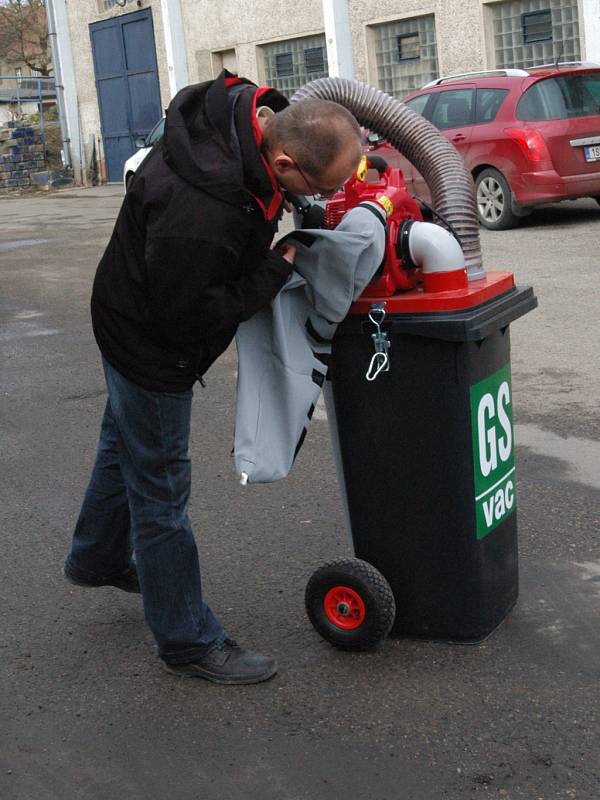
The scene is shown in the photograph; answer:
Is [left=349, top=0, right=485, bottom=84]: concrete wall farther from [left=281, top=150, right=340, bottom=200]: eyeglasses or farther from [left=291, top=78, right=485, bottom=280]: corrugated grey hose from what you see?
[left=281, top=150, right=340, bottom=200]: eyeglasses

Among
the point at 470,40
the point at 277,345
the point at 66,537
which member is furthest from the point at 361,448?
the point at 470,40

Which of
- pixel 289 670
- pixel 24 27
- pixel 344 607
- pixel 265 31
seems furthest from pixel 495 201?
pixel 24 27

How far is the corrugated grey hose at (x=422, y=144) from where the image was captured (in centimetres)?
354

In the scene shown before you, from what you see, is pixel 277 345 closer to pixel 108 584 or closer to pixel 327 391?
pixel 327 391

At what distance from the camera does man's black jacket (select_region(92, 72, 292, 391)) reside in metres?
2.83

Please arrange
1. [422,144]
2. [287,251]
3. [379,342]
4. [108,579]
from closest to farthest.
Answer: [287,251] < [379,342] < [422,144] < [108,579]

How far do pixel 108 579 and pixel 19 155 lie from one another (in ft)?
90.2

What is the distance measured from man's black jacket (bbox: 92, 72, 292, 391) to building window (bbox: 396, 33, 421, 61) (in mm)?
18075

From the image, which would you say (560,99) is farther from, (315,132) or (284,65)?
(284,65)

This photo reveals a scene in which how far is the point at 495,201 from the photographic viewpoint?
12.4m

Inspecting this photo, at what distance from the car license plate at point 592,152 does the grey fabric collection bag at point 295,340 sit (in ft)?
30.4

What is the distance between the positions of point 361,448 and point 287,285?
0.58 meters

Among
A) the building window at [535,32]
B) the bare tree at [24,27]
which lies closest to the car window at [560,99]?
the building window at [535,32]

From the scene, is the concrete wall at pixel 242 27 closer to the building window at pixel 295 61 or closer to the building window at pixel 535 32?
the building window at pixel 295 61
